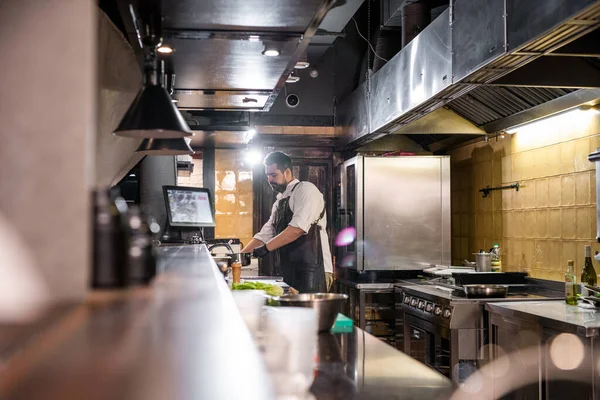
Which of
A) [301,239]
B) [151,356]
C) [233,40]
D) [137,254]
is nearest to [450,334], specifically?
[301,239]

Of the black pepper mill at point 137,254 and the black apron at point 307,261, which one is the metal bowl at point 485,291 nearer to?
the black apron at point 307,261

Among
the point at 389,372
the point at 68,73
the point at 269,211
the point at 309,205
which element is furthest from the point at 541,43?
the point at 269,211

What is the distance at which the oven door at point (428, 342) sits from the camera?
4980 millimetres

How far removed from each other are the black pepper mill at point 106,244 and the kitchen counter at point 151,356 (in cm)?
5

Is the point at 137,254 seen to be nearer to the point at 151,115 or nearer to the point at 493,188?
the point at 151,115

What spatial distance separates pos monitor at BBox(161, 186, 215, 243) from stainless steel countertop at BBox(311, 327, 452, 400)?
3419 millimetres

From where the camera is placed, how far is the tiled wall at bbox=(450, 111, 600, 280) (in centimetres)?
463

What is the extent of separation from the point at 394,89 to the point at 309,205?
115 cm

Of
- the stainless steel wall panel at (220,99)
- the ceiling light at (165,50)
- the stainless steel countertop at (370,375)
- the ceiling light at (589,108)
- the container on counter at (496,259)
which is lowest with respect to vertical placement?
the stainless steel countertop at (370,375)

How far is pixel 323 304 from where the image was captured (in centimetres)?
255

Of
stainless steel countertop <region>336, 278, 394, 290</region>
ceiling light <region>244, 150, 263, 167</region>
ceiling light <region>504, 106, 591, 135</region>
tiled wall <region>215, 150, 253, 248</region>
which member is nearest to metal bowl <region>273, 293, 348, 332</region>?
ceiling light <region>504, 106, 591, 135</region>

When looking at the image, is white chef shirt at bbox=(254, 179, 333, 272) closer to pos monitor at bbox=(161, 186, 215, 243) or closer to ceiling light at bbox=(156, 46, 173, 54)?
pos monitor at bbox=(161, 186, 215, 243)

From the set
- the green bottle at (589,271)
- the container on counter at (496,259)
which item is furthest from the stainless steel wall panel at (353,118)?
the green bottle at (589,271)

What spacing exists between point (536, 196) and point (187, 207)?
9.10 ft
